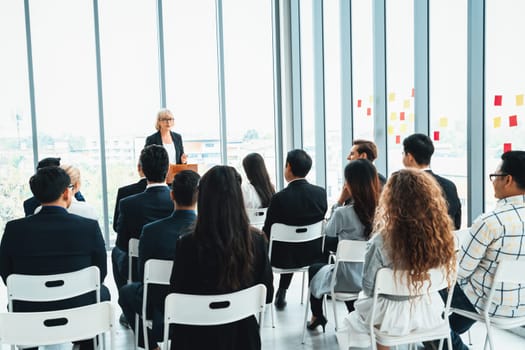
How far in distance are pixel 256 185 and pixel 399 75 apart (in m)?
1.86

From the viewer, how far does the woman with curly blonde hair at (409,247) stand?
230 cm

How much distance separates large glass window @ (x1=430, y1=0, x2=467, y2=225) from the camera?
4062mm

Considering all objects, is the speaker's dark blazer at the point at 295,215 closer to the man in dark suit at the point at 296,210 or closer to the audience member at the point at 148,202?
the man in dark suit at the point at 296,210

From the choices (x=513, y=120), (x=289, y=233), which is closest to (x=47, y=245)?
(x=289, y=233)

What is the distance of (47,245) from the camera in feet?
8.41

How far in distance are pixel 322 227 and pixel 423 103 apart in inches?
67.6

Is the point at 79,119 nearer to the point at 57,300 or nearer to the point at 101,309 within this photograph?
the point at 57,300

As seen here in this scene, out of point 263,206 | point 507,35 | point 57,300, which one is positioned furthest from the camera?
point 263,206

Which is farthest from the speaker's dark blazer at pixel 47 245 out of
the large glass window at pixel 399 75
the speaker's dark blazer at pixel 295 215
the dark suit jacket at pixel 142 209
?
the large glass window at pixel 399 75

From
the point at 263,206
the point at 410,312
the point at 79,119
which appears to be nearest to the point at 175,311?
the point at 410,312

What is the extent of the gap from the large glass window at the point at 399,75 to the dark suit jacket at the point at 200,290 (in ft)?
10.3

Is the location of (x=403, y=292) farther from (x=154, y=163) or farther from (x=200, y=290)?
(x=154, y=163)

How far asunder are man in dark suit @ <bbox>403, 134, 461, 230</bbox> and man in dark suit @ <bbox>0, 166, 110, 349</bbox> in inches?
86.3

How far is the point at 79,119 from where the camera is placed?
21.5ft
